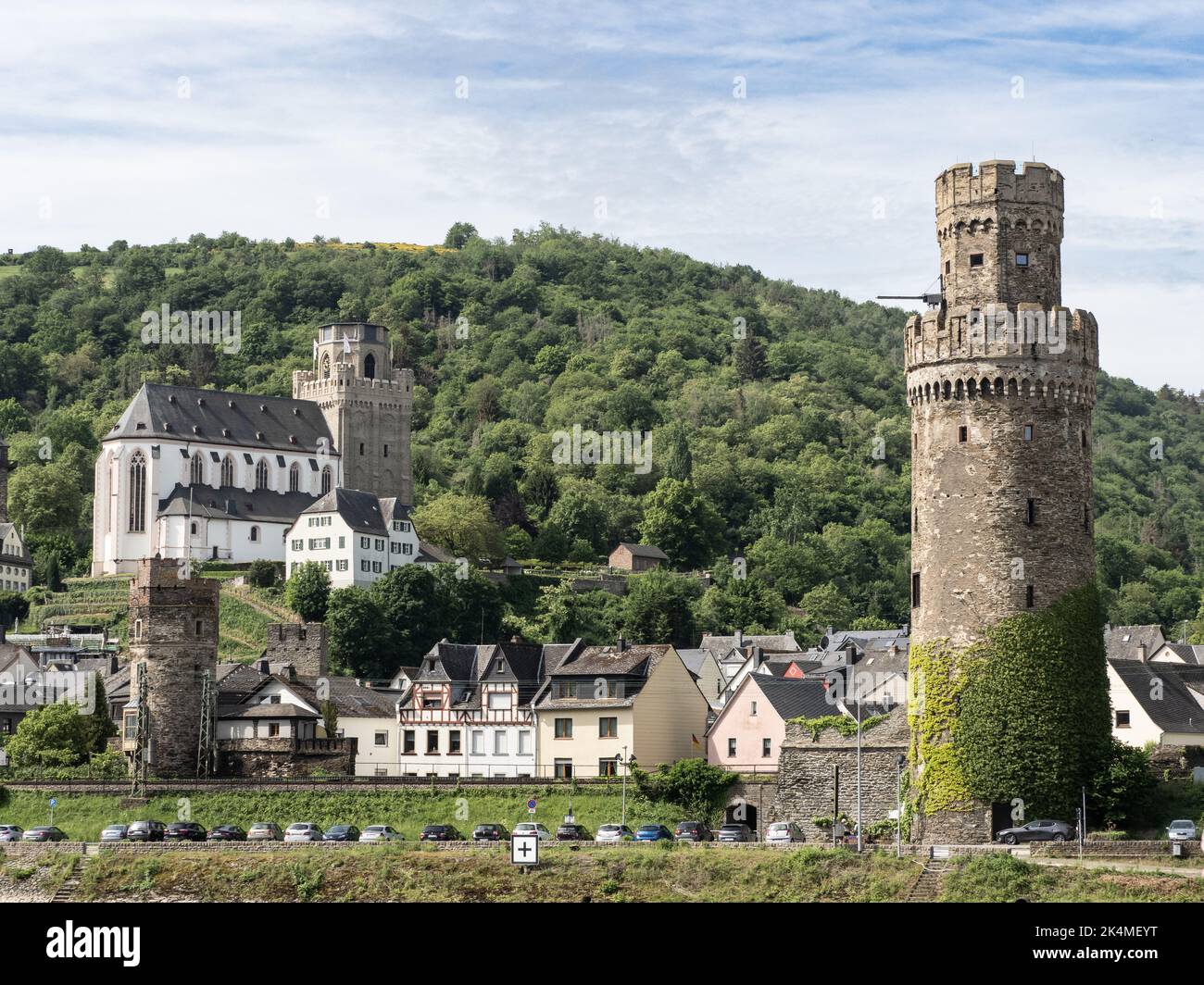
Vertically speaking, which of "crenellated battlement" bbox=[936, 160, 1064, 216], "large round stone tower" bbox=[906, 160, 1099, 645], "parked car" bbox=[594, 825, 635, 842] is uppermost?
"crenellated battlement" bbox=[936, 160, 1064, 216]

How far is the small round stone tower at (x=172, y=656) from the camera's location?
293 ft

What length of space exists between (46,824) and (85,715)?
38.1 feet

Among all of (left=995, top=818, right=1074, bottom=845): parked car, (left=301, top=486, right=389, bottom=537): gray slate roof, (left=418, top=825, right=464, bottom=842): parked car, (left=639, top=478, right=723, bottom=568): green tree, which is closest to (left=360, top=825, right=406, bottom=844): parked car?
(left=418, top=825, right=464, bottom=842): parked car

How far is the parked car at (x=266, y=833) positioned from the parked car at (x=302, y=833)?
20.9 inches

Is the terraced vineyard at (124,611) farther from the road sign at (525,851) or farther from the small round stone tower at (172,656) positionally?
the road sign at (525,851)

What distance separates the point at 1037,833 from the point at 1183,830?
13.3ft

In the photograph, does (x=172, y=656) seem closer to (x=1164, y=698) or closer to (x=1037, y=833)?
(x=1164, y=698)

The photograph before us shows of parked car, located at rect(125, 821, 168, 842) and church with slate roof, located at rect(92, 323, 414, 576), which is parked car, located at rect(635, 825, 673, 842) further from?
church with slate roof, located at rect(92, 323, 414, 576)

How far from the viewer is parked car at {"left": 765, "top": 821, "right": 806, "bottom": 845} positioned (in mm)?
65625

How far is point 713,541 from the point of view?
550 ft

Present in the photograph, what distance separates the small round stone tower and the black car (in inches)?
671

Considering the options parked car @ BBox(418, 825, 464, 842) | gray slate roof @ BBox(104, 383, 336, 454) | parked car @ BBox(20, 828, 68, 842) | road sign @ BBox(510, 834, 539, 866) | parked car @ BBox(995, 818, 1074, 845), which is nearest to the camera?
parked car @ BBox(995, 818, 1074, 845)
